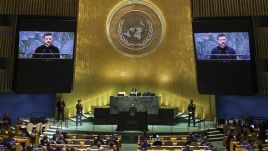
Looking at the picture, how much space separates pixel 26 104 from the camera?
21.4 meters

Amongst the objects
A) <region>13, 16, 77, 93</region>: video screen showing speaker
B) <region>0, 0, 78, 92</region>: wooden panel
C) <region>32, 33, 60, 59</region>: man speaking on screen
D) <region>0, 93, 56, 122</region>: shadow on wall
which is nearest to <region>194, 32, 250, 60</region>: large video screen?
<region>13, 16, 77, 93</region>: video screen showing speaker

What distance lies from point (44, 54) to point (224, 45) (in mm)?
9460

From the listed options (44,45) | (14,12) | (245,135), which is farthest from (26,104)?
(245,135)

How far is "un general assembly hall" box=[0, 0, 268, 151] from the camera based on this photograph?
1809 centimetres

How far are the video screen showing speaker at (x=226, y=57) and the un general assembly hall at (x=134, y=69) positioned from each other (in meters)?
0.05

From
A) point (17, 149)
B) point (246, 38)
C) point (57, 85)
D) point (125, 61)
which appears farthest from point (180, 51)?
point (17, 149)

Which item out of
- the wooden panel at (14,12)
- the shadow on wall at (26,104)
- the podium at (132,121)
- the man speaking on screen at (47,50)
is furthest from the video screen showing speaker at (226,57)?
the shadow on wall at (26,104)

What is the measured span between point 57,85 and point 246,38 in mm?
10125

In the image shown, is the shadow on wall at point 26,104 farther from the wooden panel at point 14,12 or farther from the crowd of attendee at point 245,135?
the crowd of attendee at point 245,135

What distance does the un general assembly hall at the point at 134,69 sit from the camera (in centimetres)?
1809

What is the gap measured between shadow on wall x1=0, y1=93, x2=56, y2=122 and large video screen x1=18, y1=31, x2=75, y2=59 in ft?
10.8

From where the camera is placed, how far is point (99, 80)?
22.8 meters

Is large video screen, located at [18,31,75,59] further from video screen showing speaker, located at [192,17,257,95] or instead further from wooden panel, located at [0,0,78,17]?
video screen showing speaker, located at [192,17,257,95]

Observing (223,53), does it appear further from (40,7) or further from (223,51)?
(40,7)
